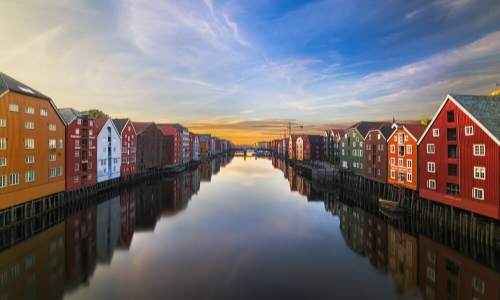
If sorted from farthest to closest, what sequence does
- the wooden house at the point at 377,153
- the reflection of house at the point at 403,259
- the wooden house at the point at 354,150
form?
1. the wooden house at the point at 354,150
2. the wooden house at the point at 377,153
3. the reflection of house at the point at 403,259

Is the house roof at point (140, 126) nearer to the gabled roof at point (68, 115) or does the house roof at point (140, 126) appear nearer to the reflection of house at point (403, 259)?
the gabled roof at point (68, 115)

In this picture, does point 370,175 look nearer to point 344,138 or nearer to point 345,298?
point 344,138

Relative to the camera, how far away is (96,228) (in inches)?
927

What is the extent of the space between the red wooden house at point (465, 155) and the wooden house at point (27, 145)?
3575cm

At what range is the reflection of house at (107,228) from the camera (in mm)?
18688

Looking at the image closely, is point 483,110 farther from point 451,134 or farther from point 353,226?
point 353,226

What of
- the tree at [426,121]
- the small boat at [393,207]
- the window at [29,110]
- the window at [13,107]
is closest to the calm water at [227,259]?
the small boat at [393,207]

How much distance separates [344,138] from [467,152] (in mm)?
31111

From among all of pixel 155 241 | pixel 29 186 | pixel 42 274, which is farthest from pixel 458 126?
pixel 29 186

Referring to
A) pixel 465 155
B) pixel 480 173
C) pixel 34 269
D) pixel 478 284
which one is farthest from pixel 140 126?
pixel 478 284

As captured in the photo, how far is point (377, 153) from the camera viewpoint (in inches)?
1500

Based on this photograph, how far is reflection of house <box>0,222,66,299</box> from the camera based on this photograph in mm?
13234

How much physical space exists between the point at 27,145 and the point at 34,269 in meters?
14.0

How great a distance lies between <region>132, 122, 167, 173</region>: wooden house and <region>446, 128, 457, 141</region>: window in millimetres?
48097
